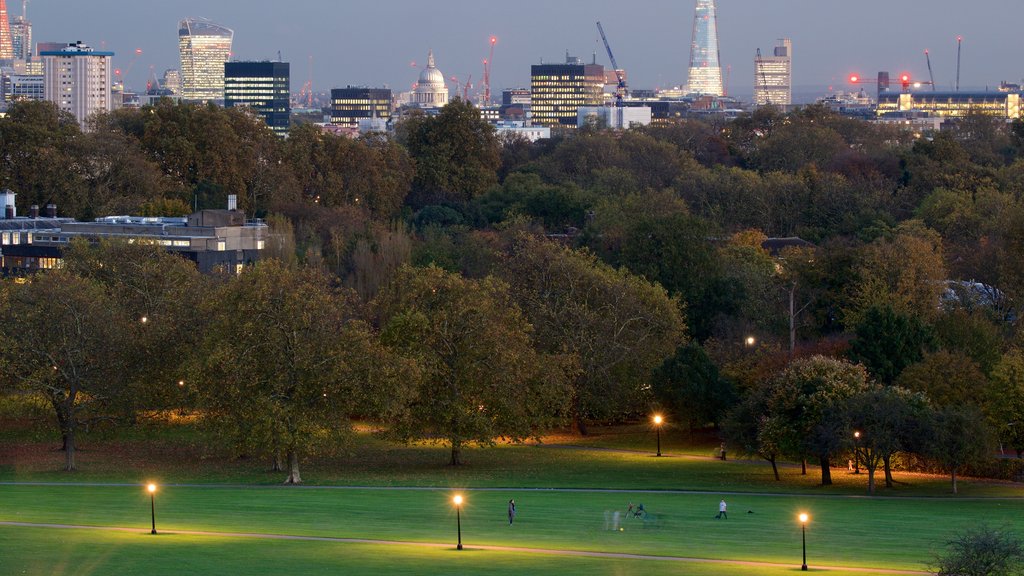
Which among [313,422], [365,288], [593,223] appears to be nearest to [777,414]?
[313,422]

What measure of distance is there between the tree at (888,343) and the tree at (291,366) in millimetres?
19063

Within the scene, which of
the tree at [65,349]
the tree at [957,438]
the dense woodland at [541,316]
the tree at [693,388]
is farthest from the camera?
the tree at [693,388]

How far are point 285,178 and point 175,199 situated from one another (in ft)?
33.5

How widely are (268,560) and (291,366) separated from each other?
58.8ft

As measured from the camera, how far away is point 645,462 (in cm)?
5622

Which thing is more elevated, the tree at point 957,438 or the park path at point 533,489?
the tree at point 957,438

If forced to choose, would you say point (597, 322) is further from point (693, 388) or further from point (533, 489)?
point (533, 489)

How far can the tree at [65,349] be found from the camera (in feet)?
182

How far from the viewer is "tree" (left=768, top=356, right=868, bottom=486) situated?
49875 millimetres

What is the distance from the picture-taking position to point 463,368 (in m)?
57.2

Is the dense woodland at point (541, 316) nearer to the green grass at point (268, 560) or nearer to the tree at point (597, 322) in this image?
the tree at point (597, 322)

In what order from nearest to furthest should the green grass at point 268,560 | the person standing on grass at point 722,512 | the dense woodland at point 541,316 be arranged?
the green grass at point 268,560 < the person standing on grass at point 722,512 < the dense woodland at point 541,316

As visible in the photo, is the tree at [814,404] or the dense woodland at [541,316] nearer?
the tree at [814,404]

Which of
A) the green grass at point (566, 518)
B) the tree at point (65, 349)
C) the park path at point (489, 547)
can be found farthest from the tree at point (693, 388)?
the park path at point (489, 547)
